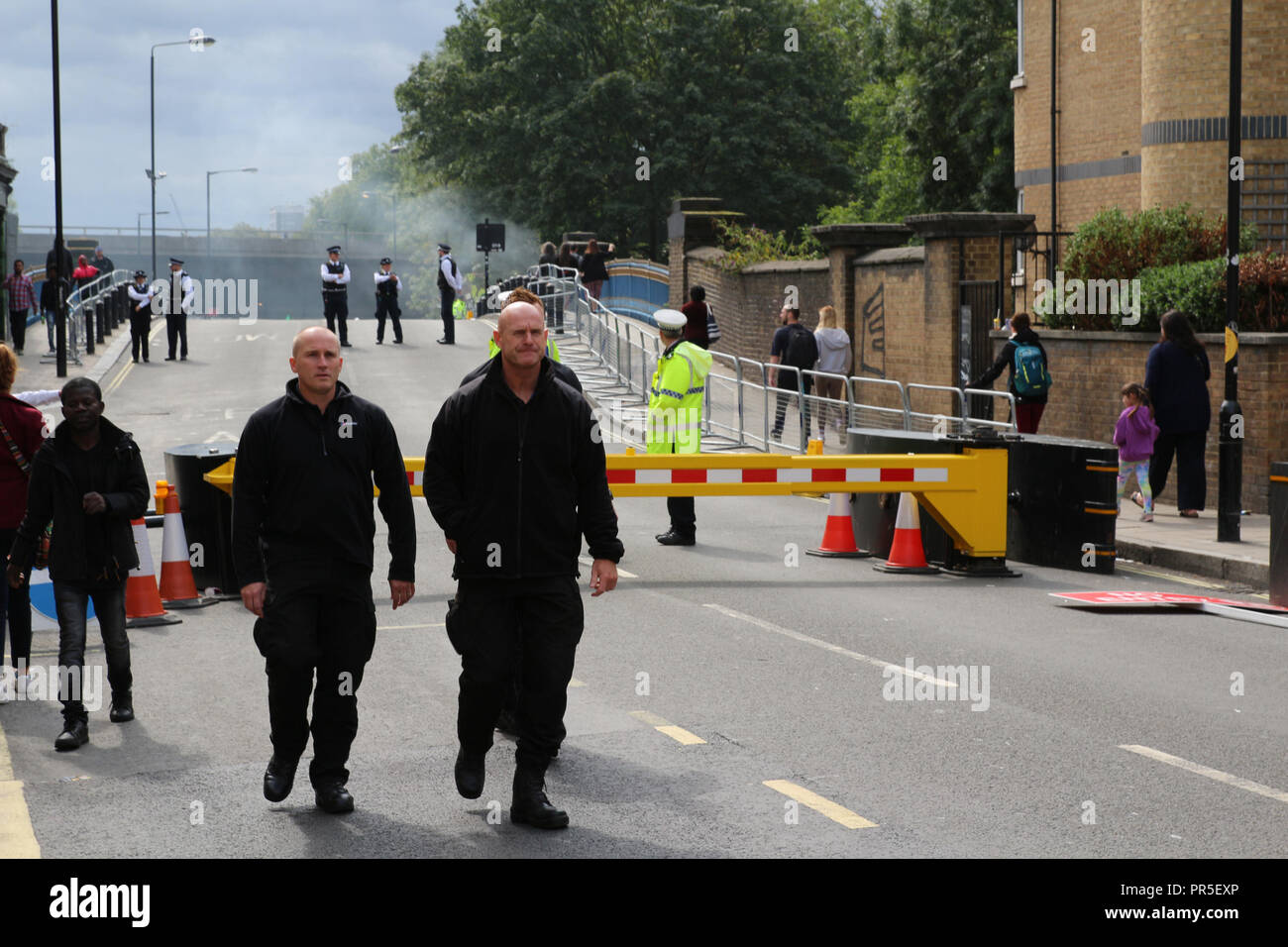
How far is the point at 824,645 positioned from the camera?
31.9 feet

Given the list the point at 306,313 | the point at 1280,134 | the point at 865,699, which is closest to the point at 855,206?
the point at 1280,134

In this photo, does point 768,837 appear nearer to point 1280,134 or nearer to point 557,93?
point 1280,134

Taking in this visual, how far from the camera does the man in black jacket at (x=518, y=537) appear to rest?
599 centimetres

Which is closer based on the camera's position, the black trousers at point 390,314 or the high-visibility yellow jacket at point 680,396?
the high-visibility yellow jacket at point 680,396

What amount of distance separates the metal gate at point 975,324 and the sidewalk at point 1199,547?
259 inches

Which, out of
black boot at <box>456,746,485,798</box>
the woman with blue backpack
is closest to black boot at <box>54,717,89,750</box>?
black boot at <box>456,746,485,798</box>

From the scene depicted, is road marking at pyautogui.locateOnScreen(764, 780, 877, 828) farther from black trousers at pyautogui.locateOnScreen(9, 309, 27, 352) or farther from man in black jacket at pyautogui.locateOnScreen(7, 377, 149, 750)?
black trousers at pyautogui.locateOnScreen(9, 309, 27, 352)

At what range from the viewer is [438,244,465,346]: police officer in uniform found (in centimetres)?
3272

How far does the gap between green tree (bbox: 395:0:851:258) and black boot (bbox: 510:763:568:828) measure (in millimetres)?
49494

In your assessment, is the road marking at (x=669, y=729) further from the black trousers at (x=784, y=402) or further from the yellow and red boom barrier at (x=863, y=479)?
the black trousers at (x=784, y=402)

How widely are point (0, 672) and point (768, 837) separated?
482 centimetres

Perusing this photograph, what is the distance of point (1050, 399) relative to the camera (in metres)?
19.0

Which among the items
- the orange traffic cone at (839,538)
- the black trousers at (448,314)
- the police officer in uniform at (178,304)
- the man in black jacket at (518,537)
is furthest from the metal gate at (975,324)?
the man in black jacket at (518,537)

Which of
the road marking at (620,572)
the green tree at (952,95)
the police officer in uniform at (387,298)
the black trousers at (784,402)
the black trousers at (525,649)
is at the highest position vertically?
the green tree at (952,95)
